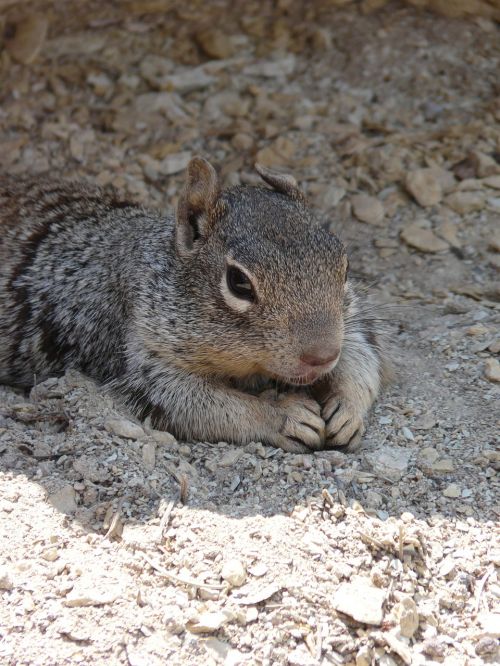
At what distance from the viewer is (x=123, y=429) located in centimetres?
473

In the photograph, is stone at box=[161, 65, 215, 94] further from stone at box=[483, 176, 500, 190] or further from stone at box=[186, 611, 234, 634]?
stone at box=[186, 611, 234, 634]

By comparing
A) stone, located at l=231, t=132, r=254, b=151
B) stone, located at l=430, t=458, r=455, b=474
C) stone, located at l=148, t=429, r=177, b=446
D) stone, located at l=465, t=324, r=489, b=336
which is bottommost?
stone, located at l=148, t=429, r=177, b=446

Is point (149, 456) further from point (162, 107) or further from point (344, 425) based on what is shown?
point (162, 107)

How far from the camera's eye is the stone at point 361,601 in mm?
3563

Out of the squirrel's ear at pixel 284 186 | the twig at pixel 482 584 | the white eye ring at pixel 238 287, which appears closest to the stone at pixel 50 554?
the white eye ring at pixel 238 287

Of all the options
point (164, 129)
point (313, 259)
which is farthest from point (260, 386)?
point (164, 129)

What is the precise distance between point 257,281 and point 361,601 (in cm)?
164

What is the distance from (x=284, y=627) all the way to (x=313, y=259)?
1.86 meters

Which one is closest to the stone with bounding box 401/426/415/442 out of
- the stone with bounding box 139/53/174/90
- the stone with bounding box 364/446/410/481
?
the stone with bounding box 364/446/410/481

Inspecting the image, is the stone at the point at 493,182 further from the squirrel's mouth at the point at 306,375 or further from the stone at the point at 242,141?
the squirrel's mouth at the point at 306,375

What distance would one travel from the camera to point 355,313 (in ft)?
17.3

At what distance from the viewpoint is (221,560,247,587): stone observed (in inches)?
147

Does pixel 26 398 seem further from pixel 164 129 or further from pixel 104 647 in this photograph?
pixel 164 129

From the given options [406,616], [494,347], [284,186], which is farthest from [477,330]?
[406,616]
